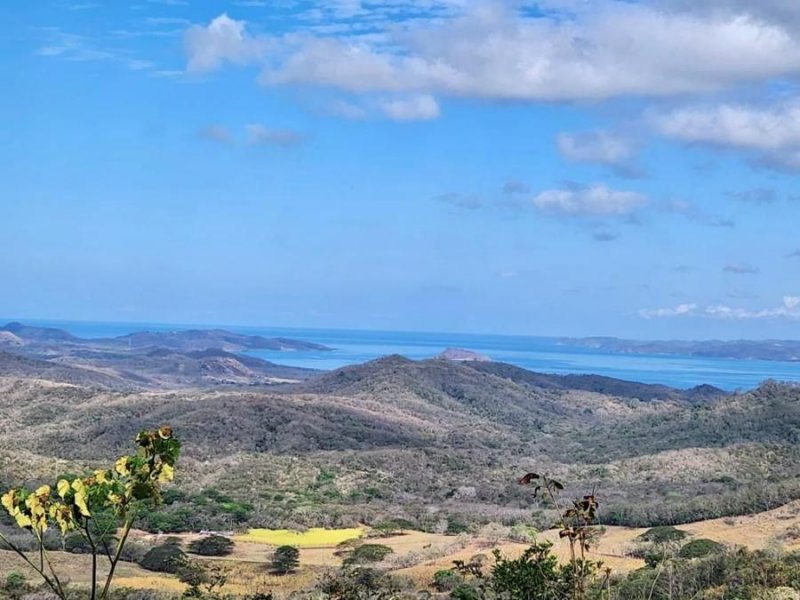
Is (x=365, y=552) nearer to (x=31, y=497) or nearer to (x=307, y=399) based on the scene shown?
(x=31, y=497)

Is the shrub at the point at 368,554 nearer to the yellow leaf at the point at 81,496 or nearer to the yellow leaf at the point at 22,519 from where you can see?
the yellow leaf at the point at 22,519

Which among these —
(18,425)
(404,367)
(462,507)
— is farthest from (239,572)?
(404,367)

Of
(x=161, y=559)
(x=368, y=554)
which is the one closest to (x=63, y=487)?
(x=161, y=559)

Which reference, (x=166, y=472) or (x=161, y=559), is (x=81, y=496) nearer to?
(x=166, y=472)

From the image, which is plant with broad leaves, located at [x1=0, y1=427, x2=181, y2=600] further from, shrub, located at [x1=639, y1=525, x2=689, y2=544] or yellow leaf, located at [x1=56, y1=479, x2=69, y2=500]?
shrub, located at [x1=639, y1=525, x2=689, y2=544]

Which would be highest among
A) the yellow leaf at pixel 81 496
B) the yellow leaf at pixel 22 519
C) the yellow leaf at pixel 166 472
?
the yellow leaf at pixel 166 472

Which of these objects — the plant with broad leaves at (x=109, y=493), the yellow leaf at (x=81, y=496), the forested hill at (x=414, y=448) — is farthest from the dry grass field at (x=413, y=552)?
the yellow leaf at (x=81, y=496)
